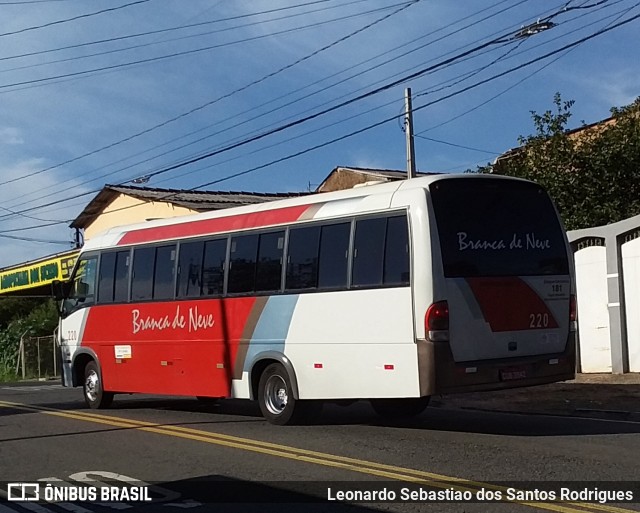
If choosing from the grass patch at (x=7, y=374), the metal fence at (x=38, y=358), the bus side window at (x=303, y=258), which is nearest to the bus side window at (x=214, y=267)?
the bus side window at (x=303, y=258)

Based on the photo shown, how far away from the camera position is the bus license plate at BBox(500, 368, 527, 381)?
36.0ft

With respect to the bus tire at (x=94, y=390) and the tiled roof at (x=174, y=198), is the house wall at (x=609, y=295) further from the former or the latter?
the tiled roof at (x=174, y=198)

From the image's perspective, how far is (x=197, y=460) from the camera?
9859 millimetres

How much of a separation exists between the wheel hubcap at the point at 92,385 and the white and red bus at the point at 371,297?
6.97 ft

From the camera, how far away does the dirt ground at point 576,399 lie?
13.4 metres

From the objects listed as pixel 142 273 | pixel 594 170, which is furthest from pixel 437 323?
pixel 594 170

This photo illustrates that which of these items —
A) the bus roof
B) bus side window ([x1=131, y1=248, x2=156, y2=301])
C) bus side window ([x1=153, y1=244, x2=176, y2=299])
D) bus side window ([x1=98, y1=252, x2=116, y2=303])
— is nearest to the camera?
the bus roof

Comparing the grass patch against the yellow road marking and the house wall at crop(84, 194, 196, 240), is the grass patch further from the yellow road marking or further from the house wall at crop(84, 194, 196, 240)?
the yellow road marking

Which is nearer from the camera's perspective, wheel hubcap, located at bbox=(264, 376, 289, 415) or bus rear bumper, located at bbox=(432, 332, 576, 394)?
bus rear bumper, located at bbox=(432, 332, 576, 394)

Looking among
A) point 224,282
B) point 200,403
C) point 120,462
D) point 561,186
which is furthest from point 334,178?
point 120,462

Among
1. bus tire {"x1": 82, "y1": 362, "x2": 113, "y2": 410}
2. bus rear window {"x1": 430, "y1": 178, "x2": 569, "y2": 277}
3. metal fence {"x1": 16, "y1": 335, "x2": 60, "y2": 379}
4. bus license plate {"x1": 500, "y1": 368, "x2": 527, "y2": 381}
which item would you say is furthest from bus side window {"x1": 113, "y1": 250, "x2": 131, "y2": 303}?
metal fence {"x1": 16, "y1": 335, "x2": 60, "y2": 379}

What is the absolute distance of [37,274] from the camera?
143ft

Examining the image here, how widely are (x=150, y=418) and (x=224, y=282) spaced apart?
2521 millimetres

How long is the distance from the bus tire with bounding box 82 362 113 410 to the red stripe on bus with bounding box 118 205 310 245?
2430 mm
